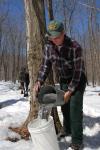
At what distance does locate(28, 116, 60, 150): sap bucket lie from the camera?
4.48 metres

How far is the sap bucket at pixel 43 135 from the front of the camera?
4.48 m

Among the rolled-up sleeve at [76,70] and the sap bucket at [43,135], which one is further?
the rolled-up sleeve at [76,70]

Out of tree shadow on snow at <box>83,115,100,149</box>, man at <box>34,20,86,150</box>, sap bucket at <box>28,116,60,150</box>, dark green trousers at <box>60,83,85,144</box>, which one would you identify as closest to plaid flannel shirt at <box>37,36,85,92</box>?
man at <box>34,20,86,150</box>

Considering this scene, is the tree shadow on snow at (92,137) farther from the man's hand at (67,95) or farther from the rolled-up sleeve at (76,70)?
the rolled-up sleeve at (76,70)

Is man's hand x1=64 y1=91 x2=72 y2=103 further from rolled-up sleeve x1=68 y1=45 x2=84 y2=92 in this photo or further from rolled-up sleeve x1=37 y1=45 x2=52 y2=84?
rolled-up sleeve x1=37 y1=45 x2=52 y2=84

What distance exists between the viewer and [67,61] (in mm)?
5191

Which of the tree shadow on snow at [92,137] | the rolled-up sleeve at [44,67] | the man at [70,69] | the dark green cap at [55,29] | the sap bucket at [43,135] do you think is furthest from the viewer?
the tree shadow on snow at [92,137]

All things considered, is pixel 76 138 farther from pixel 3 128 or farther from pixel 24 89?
pixel 24 89

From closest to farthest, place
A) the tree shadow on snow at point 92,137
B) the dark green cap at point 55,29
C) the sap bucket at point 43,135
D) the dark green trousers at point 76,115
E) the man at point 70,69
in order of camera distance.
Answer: the sap bucket at point 43,135, the dark green cap at point 55,29, the man at point 70,69, the dark green trousers at point 76,115, the tree shadow on snow at point 92,137

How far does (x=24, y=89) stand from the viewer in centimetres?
2017

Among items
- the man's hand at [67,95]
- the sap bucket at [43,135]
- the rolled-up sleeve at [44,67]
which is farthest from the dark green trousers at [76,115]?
the sap bucket at [43,135]

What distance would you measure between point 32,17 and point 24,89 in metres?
14.0

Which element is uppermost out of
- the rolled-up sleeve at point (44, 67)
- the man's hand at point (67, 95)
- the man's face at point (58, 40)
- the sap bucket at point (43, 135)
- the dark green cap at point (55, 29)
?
the dark green cap at point (55, 29)

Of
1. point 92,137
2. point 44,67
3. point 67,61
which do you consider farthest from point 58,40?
point 92,137
